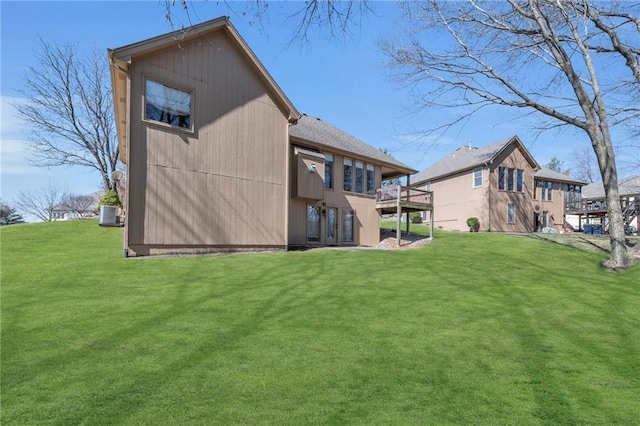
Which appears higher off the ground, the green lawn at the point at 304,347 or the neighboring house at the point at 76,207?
the neighboring house at the point at 76,207

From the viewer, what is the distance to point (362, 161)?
21.0m

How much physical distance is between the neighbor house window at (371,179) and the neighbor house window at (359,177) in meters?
0.55

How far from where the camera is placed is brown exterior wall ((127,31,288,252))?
11219mm

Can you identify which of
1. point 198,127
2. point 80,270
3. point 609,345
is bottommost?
point 609,345

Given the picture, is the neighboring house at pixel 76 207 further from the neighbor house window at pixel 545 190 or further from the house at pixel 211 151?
the neighbor house window at pixel 545 190

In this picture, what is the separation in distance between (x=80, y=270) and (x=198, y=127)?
5.92 meters

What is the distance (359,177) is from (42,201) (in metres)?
40.0

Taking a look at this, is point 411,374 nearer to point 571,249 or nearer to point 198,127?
point 198,127

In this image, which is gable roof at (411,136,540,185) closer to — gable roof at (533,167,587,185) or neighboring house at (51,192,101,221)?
gable roof at (533,167,587,185)

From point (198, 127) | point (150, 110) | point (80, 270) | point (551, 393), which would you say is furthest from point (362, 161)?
point (551, 393)

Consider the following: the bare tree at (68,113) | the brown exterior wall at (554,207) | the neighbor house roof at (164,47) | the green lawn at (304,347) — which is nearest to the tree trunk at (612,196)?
the green lawn at (304,347)

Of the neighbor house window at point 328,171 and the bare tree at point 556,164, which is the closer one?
the neighbor house window at point 328,171

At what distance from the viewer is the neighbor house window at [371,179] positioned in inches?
839

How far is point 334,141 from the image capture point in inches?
780
